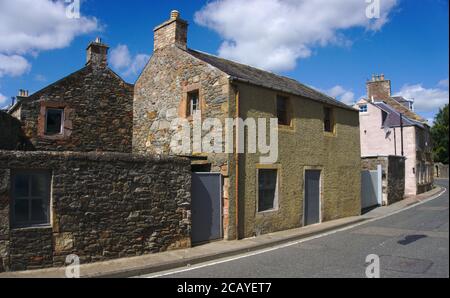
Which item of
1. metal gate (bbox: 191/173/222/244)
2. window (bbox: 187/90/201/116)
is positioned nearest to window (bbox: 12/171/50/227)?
metal gate (bbox: 191/173/222/244)

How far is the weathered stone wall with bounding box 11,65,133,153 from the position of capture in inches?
538

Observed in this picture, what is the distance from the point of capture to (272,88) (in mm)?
12227

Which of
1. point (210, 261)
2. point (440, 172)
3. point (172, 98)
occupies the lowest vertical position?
point (210, 261)

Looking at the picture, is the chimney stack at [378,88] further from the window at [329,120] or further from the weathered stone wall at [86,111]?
the weathered stone wall at [86,111]

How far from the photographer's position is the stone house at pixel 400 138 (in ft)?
89.7

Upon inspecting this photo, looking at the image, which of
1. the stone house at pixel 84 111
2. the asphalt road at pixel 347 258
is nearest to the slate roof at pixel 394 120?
the asphalt road at pixel 347 258

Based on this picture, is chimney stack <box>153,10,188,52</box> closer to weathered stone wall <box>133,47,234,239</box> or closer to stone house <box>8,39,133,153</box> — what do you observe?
weathered stone wall <box>133,47,234,239</box>

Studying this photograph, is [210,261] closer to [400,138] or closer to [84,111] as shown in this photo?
[84,111]

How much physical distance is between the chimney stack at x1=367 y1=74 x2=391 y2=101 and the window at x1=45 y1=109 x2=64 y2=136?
2753 centimetres

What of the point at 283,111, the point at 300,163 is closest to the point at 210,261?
the point at 300,163

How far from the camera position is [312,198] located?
46.0 ft

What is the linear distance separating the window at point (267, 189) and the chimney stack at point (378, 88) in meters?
24.6

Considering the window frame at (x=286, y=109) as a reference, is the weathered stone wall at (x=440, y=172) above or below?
below

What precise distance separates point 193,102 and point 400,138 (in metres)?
21.0
